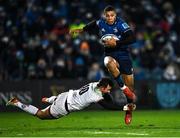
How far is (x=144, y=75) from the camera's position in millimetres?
23938

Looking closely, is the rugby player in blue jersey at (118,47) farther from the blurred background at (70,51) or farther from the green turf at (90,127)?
the blurred background at (70,51)

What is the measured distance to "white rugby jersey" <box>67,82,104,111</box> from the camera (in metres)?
13.3

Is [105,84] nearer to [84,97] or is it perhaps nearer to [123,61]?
[84,97]

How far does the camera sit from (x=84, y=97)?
44.5 feet

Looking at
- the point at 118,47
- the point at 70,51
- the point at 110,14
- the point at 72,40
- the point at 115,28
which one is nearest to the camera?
the point at 110,14

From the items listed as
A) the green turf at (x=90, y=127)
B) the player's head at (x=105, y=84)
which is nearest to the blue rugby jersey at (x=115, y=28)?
the green turf at (x=90, y=127)

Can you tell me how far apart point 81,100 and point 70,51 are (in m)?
10.2

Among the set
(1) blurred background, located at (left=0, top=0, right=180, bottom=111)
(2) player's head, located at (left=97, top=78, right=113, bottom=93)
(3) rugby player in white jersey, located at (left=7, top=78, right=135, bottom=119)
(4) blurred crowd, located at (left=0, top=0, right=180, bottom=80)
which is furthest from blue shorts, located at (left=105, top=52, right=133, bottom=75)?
(4) blurred crowd, located at (left=0, top=0, right=180, bottom=80)

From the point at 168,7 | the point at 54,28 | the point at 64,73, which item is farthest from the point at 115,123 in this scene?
the point at 168,7

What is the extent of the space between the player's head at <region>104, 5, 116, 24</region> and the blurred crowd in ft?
25.2

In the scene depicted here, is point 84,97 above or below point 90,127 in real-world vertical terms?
above

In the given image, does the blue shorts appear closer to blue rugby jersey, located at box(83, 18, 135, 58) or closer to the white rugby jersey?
blue rugby jersey, located at box(83, 18, 135, 58)

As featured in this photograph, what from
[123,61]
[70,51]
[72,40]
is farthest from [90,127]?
[72,40]

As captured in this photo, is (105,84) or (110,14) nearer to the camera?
(105,84)
